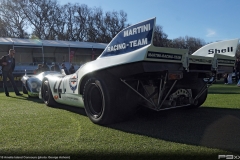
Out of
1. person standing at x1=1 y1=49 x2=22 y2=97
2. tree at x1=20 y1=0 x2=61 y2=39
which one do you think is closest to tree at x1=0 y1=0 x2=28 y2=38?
tree at x1=20 y1=0 x2=61 y2=39

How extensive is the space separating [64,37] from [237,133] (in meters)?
48.9

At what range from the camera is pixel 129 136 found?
3.21m

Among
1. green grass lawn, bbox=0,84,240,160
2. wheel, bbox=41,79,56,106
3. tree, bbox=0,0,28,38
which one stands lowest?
green grass lawn, bbox=0,84,240,160

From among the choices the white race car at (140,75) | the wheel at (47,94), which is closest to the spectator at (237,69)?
the white race car at (140,75)

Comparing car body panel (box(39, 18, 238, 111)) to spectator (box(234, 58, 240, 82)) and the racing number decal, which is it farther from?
spectator (box(234, 58, 240, 82))

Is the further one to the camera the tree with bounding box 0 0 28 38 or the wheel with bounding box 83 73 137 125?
the tree with bounding box 0 0 28 38

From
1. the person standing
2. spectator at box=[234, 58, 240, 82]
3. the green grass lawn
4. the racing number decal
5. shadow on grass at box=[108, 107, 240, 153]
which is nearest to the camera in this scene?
the green grass lawn

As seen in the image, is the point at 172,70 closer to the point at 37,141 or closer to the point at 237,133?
the point at 237,133

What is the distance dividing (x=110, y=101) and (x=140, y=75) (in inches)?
23.8

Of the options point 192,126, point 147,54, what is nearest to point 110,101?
point 147,54

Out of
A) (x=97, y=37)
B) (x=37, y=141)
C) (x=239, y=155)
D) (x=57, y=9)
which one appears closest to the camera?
(x=239, y=155)

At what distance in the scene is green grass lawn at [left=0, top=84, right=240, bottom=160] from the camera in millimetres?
2605

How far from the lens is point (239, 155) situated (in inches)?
96.6

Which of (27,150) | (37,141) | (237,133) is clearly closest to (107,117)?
(37,141)
